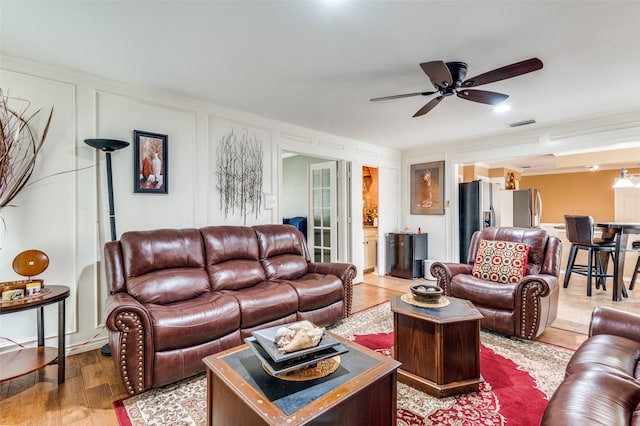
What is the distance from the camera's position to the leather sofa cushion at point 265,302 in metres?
2.45

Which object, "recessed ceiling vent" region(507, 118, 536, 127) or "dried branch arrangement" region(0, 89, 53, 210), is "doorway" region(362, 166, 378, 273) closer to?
"recessed ceiling vent" region(507, 118, 536, 127)

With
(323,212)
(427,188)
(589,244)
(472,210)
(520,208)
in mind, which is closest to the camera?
(589,244)

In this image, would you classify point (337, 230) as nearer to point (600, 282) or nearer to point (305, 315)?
point (305, 315)

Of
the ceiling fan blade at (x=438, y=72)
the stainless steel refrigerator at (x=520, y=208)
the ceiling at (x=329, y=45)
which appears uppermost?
the ceiling at (x=329, y=45)

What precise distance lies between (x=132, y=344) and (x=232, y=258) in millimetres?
1223

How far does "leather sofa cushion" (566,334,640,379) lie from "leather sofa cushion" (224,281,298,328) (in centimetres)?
191

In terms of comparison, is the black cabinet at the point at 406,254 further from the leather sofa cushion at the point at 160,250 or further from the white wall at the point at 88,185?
the leather sofa cushion at the point at 160,250

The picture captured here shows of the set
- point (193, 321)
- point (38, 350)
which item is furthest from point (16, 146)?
point (193, 321)

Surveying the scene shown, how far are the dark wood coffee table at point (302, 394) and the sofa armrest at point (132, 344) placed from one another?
0.73 meters

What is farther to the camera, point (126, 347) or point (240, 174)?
point (240, 174)

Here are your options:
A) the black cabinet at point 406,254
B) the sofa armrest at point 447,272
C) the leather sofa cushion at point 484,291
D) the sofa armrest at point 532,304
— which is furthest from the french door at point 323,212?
the sofa armrest at point 532,304

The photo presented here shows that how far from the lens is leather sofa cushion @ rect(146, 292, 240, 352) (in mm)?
2033

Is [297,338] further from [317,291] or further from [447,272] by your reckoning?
[447,272]

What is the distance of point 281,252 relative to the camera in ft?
11.3
